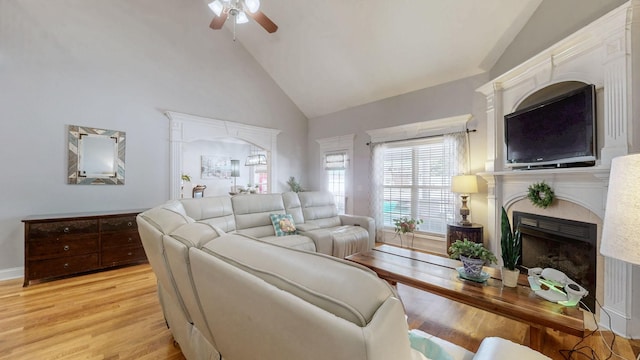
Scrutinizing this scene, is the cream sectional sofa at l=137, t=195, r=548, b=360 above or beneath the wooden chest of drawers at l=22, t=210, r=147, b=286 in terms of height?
above

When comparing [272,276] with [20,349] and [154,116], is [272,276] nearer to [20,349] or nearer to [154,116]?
[20,349]

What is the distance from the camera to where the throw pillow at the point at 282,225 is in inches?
141

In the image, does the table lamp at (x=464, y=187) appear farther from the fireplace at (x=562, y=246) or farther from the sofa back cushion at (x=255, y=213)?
the sofa back cushion at (x=255, y=213)

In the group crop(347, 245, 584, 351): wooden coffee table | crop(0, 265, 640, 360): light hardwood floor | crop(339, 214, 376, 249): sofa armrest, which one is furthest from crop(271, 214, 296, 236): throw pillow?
crop(0, 265, 640, 360): light hardwood floor

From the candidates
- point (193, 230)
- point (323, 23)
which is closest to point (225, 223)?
point (193, 230)

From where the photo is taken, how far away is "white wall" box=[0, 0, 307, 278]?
3.22m

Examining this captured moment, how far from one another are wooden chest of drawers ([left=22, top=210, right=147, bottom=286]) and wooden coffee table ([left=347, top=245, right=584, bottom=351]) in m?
3.19

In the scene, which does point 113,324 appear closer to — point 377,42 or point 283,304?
point 283,304

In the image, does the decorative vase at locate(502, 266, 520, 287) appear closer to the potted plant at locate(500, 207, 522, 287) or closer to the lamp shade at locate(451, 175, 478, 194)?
the potted plant at locate(500, 207, 522, 287)

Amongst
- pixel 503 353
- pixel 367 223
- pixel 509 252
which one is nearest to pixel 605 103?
pixel 509 252

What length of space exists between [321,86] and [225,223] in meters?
3.60

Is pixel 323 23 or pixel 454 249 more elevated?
pixel 323 23

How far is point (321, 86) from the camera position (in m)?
5.48

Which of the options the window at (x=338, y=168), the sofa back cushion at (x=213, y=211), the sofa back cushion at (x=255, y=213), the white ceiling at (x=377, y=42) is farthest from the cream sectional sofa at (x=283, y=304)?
the window at (x=338, y=168)
